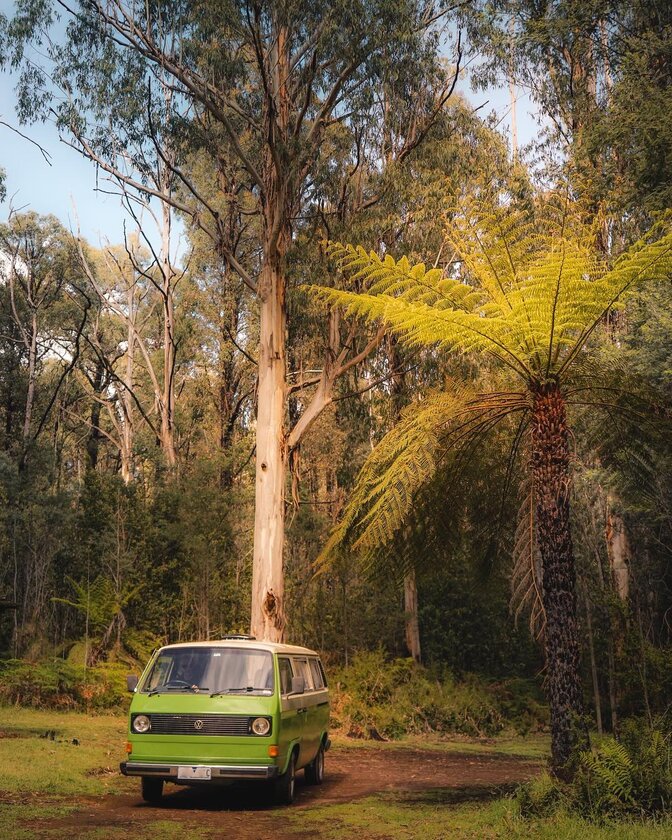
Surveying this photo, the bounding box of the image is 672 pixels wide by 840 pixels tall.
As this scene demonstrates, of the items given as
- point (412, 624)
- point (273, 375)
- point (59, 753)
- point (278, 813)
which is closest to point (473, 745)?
point (412, 624)

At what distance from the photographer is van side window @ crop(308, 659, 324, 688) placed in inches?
415

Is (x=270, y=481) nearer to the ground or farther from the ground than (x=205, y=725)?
farther from the ground

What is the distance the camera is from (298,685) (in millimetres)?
9164

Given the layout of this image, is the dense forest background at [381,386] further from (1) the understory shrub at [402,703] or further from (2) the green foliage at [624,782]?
(2) the green foliage at [624,782]

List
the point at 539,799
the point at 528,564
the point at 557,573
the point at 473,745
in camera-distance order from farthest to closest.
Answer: the point at 473,745, the point at 528,564, the point at 557,573, the point at 539,799

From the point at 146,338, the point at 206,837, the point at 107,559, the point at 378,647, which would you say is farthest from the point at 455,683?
the point at 146,338

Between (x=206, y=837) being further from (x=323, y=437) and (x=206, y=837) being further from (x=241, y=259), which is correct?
(x=241, y=259)

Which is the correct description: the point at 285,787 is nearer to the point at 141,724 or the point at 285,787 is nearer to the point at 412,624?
the point at 141,724

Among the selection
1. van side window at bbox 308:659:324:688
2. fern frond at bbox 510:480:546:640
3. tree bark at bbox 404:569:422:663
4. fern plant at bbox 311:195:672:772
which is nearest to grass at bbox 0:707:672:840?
fern plant at bbox 311:195:672:772

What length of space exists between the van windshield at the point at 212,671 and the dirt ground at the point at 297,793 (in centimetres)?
110

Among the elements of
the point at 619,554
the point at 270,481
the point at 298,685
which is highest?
the point at 270,481

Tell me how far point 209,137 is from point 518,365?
1385cm

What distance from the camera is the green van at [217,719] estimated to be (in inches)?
311

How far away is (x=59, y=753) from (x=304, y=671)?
11.6 ft
